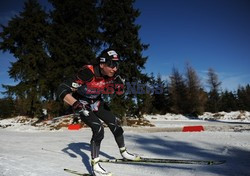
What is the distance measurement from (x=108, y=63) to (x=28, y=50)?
75.3 ft

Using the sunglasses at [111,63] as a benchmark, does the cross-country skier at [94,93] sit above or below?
below

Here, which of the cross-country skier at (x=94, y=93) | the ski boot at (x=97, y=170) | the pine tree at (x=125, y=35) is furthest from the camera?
the pine tree at (x=125, y=35)

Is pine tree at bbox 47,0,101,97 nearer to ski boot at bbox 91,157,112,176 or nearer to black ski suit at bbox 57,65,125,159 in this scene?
black ski suit at bbox 57,65,125,159

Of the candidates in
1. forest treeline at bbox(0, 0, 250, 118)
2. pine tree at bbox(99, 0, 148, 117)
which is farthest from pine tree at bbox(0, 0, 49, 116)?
pine tree at bbox(99, 0, 148, 117)

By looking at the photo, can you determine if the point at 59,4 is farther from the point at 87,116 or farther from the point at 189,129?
the point at 87,116

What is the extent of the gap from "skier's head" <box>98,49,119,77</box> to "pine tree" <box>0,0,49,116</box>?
19837mm

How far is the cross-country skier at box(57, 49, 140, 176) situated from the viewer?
160 inches

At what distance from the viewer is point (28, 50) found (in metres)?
24.1

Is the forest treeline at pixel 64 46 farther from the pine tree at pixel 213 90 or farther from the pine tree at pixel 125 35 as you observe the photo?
the pine tree at pixel 213 90

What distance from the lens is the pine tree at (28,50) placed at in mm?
22953

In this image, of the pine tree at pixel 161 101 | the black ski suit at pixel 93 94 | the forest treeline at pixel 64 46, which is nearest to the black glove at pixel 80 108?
the black ski suit at pixel 93 94

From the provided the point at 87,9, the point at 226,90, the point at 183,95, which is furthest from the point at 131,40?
the point at 226,90

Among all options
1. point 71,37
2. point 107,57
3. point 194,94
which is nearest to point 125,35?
point 71,37

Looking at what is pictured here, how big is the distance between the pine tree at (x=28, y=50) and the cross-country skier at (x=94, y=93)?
1956 cm
